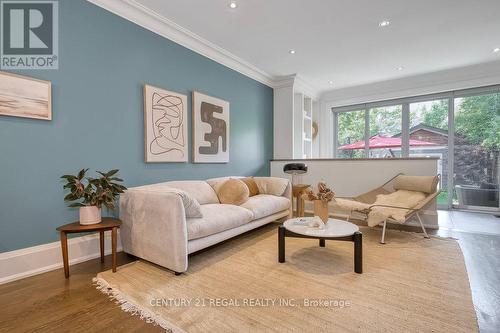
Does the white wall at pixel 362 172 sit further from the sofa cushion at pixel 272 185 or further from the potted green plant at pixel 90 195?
the potted green plant at pixel 90 195

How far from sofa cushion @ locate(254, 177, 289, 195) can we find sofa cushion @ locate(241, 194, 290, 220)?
0.43ft

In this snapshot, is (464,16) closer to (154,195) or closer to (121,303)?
(154,195)

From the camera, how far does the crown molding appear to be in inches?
105

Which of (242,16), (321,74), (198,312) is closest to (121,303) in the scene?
(198,312)

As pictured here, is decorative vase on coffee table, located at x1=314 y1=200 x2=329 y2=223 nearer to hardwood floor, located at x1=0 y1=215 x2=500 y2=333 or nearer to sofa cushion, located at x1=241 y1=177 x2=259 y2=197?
hardwood floor, located at x1=0 y1=215 x2=500 y2=333

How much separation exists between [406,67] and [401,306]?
15.5 ft

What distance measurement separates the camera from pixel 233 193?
10.6 feet

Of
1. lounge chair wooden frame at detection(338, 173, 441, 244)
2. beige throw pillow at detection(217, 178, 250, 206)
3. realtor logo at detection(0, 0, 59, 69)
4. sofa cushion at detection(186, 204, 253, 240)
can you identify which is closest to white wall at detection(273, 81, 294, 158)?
lounge chair wooden frame at detection(338, 173, 441, 244)

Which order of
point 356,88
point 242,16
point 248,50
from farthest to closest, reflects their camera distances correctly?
point 356,88
point 248,50
point 242,16

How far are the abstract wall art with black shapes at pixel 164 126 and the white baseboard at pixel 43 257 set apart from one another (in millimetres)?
1087

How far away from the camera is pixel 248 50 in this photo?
3961 millimetres

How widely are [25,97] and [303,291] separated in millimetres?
2836

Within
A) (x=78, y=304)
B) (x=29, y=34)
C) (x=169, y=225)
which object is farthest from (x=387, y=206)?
(x=29, y=34)

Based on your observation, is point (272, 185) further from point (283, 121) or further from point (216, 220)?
point (283, 121)
